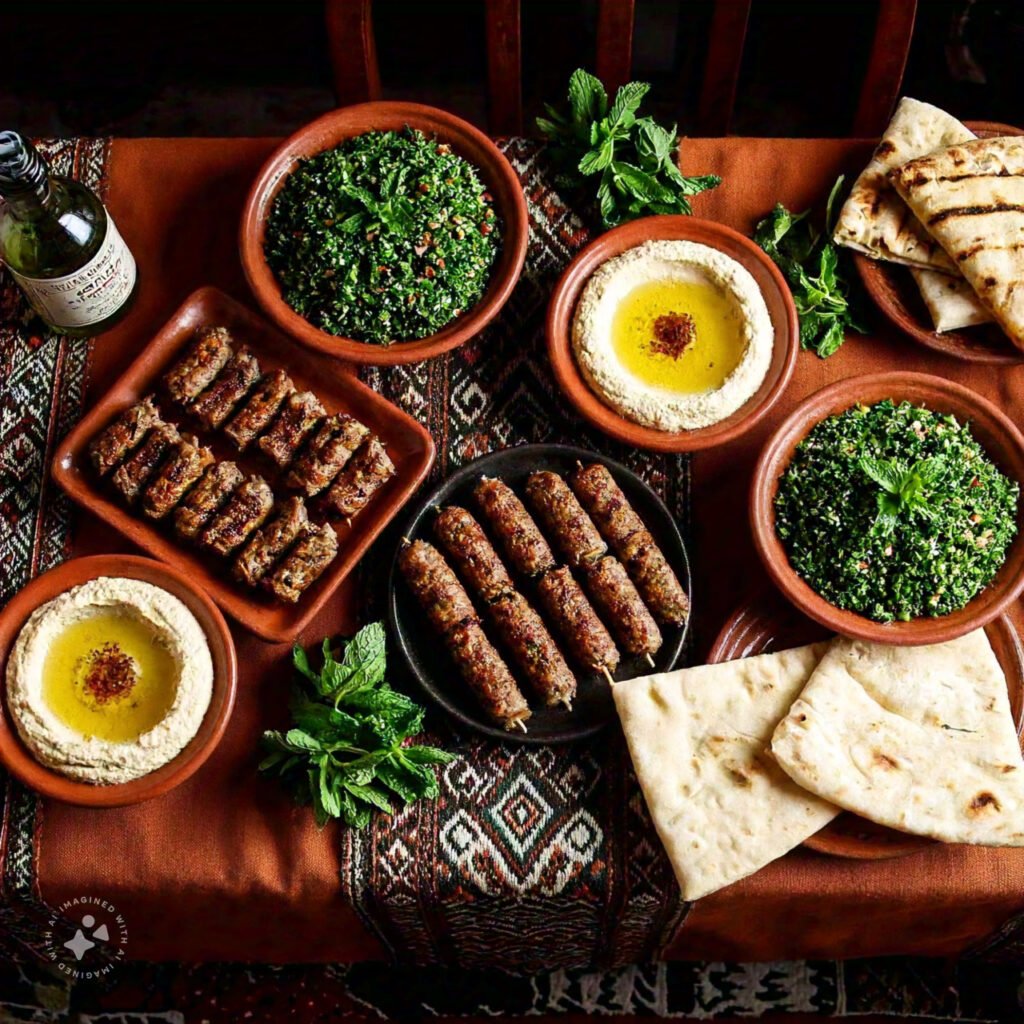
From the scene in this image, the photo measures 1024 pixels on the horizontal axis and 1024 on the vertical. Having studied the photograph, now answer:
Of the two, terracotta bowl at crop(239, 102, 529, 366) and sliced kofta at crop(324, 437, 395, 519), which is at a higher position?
terracotta bowl at crop(239, 102, 529, 366)

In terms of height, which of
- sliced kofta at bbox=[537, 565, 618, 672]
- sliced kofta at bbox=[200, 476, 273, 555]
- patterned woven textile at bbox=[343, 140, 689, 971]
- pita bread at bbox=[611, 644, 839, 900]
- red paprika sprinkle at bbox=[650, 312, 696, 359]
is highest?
red paprika sprinkle at bbox=[650, 312, 696, 359]

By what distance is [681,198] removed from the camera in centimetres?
411

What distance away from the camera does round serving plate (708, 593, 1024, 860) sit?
362 cm

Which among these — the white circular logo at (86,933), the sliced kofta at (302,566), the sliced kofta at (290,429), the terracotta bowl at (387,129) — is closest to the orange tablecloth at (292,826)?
the white circular logo at (86,933)

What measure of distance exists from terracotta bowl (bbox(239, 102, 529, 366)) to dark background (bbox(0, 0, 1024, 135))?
194 centimetres

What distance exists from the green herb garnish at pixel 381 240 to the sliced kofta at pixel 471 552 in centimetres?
63

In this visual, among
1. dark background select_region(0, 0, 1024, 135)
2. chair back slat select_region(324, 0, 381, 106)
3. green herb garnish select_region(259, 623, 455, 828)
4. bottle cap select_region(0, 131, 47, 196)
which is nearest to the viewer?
bottle cap select_region(0, 131, 47, 196)

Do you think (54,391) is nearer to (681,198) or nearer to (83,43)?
(681,198)

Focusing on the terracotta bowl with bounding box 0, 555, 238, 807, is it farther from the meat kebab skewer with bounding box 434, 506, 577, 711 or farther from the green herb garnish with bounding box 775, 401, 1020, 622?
the green herb garnish with bounding box 775, 401, 1020, 622

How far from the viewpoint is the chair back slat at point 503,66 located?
4293 mm

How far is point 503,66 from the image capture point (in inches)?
174

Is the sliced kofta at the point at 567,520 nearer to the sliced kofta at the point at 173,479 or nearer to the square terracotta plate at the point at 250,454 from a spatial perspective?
the square terracotta plate at the point at 250,454

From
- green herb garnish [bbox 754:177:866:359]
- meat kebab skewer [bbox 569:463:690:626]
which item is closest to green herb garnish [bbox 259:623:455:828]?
meat kebab skewer [bbox 569:463:690:626]

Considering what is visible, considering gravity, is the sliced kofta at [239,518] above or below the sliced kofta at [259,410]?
below
